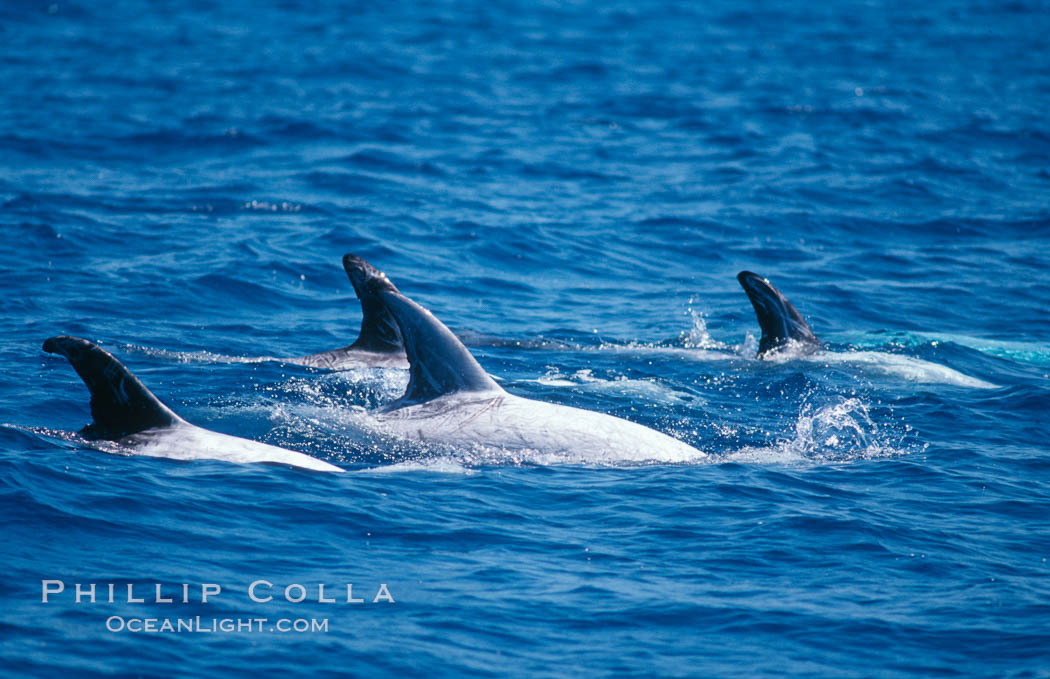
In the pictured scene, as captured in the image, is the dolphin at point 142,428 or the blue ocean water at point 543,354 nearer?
the blue ocean water at point 543,354

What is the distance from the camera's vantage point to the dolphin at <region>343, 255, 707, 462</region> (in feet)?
37.8

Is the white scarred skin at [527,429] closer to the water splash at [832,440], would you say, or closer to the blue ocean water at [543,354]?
the blue ocean water at [543,354]

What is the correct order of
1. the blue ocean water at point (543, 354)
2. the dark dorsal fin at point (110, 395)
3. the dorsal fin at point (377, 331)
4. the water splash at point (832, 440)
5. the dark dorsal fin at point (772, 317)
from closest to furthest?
the blue ocean water at point (543, 354), the dark dorsal fin at point (110, 395), the water splash at point (832, 440), the dorsal fin at point (377, 331), the dark dorsal fin at point (772, 317)

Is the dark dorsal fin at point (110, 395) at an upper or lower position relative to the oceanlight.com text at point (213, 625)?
upper

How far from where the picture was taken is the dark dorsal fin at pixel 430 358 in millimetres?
11648

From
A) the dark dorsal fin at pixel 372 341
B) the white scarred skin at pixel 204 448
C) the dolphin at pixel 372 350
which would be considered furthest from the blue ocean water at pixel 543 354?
the dark dorsal fin at pixel 372 341

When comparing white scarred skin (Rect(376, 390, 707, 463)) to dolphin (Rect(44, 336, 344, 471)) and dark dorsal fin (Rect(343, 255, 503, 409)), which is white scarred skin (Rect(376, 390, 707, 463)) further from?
dolphin (Rect(44, 336, 344, 471))

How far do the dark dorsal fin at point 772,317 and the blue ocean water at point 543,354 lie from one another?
1.73 feet

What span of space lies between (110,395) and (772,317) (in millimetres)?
9246

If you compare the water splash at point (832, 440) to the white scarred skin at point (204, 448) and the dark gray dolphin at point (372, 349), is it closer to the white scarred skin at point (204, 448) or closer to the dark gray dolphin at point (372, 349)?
the white scarred skin at point (204, 448)

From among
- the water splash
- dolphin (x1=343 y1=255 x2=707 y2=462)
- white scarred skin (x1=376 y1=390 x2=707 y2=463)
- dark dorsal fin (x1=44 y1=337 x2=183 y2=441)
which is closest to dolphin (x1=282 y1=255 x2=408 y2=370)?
dolphin (x1=343 y1=255 x2=707 y2=462)

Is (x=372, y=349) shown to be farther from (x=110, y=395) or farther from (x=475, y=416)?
(x=110, y=395)

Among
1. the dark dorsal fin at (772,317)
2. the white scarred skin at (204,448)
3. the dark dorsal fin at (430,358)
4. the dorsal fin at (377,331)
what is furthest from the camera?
the dark dorsal fin at (772,317)

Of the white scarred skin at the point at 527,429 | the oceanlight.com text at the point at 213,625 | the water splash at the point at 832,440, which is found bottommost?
the water splash at the point at 832,440
